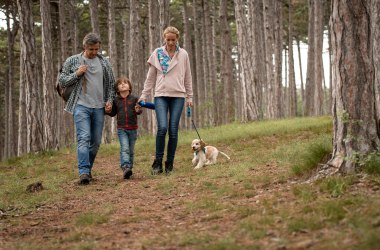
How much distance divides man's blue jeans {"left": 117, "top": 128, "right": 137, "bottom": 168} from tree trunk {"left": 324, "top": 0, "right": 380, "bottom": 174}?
3.53m

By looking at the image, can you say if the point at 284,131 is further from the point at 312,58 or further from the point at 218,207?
the point at 312,58

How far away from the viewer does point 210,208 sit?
15.5 feet

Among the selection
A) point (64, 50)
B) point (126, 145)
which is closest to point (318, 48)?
point (64, 50)

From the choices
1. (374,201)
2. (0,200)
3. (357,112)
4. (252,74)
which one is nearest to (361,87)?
(357,112)

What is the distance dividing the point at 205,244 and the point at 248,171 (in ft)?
11.2

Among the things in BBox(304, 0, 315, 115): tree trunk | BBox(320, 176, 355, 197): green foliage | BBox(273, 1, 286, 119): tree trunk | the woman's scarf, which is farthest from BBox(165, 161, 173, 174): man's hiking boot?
BBox(304, 0, 315, 115): tree trunk

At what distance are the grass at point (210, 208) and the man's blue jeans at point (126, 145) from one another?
0.33 metres

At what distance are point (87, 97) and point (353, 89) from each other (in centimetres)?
422

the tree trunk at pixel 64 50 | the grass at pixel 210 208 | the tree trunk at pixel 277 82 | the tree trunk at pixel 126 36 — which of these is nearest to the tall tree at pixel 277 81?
the tree trunk at pixel 277 82

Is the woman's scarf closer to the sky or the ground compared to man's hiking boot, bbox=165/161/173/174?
closer to the sky

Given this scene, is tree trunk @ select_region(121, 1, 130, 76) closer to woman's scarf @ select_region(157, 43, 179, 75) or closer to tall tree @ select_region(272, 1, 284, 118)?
tall tree @ select_region(272, 1, 284, 118)

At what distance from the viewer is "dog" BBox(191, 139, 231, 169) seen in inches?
321

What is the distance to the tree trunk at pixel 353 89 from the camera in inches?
195

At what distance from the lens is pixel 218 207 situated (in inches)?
184
